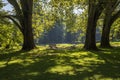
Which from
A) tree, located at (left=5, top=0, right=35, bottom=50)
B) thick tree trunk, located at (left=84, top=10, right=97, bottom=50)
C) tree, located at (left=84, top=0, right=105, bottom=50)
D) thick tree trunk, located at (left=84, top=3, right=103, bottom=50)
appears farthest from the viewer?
tree, located at (left=5, top=0, right=35, bottom=50)

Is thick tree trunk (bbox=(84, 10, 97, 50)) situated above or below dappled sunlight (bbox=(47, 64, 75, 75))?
above

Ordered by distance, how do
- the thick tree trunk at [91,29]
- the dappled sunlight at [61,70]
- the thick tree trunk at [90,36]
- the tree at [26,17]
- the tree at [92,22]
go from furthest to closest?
the tree at [26,17], the thick tree trunk at [90,36], the thick tree trunk at [91,29], the tree at [92,22], the dappled sunlight at [61,70]

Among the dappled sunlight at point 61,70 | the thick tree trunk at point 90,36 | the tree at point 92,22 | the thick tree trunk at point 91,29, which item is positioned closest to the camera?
the dappled sunlight at point 61,70

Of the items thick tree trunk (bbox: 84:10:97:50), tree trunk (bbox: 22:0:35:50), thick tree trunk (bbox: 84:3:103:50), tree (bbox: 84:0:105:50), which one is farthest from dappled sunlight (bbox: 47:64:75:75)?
tree trunk (bbox: 22:0:35:50)

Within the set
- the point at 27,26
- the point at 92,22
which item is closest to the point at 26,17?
the point at 27,26

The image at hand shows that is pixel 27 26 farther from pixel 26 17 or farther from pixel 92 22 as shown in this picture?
pixel 92 22

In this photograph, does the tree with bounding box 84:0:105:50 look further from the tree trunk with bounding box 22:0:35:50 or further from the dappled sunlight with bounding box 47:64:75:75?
the dappled sunlight with bounding box 47:64:75:75

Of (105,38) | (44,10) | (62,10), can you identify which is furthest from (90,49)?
(44,10)

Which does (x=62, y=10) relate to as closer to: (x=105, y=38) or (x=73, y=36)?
(x=105, y=38)

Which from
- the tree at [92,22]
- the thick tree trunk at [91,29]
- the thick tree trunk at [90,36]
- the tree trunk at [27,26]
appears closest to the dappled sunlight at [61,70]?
the tree at [92,22]

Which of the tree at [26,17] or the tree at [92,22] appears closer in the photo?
the tree at [92,22]

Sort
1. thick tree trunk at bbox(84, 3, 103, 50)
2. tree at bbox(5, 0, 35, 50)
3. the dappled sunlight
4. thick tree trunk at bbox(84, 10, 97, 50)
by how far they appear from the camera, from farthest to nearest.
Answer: tree at bbox(5, 0, 35, 50)
thick tree trunk at bbox(84, 10, 97, 50)
thick tree trunk at bbox(84, 3, 103, 50)
the dappled sunlight

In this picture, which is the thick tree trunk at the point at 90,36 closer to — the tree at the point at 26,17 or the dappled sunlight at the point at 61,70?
the tree at the point at 26,17

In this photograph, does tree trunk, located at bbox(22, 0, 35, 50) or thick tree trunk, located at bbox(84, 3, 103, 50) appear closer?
thick tree trunk, located at bbox(84, 3, 103, 50)
